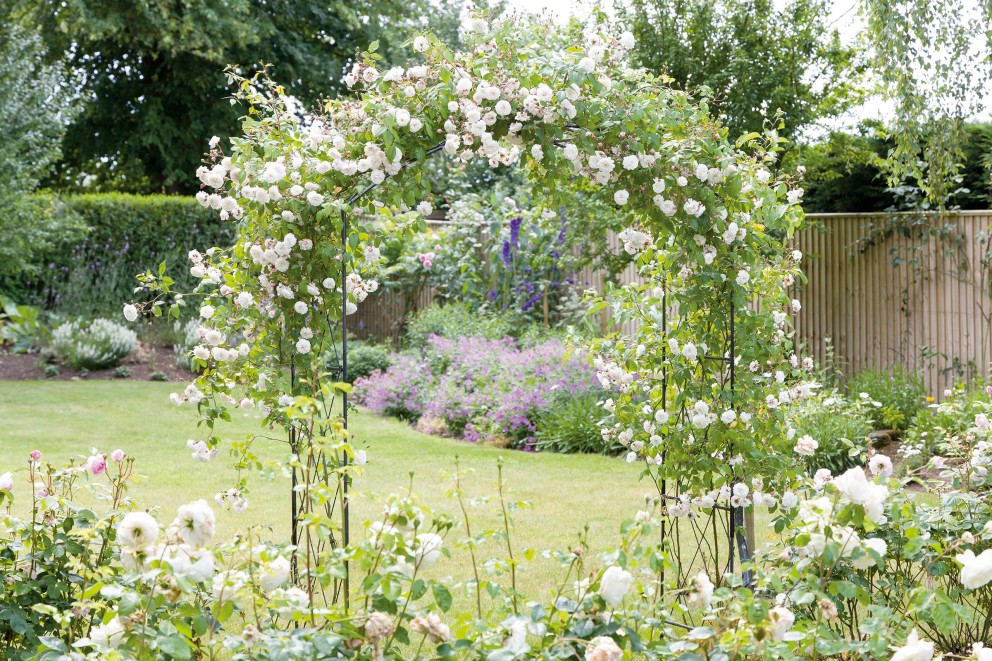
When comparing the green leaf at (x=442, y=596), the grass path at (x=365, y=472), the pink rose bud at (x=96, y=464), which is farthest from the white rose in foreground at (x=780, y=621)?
the grass path at (x=365, y=472)

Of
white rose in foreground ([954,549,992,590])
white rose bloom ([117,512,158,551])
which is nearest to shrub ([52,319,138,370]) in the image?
white rose bloom ([117,512,158,551])

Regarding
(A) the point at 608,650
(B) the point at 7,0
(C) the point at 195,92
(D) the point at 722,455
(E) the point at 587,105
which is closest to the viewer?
(A) the point at 608,650

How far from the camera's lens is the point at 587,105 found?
10.1ft

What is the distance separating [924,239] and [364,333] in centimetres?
641

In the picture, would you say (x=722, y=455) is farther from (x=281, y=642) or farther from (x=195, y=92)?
(x=195, y=92)

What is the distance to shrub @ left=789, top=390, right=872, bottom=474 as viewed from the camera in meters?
5.54

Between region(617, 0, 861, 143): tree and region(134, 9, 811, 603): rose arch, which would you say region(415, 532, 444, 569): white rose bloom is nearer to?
region(134, 9, 811, 603): rose arch

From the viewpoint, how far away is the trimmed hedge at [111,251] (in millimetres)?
10539

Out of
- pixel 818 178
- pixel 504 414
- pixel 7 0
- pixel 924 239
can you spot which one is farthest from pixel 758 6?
pixel 7 0

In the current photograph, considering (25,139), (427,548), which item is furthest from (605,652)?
(25,139)

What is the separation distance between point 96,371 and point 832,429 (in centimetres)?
Result: 684

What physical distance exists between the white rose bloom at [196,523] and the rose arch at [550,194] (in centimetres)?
127

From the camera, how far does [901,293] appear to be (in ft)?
23.2

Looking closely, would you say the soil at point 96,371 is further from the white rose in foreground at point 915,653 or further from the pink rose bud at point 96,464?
the white rose in foreground at point 915,653
